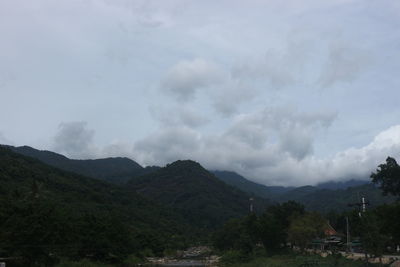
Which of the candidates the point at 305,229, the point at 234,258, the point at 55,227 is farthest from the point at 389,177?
the point at 55,227

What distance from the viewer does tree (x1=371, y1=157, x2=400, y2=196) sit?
279 feet

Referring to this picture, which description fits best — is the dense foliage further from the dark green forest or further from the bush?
the bush

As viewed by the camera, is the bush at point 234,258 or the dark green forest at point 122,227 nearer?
the dark green forest at point 122,227

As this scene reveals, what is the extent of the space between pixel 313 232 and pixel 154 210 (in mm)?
93358

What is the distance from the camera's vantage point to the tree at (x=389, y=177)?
84.9 m

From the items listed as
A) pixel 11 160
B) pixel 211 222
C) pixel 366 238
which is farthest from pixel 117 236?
pixel 211 222

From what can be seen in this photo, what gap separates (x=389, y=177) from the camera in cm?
8588

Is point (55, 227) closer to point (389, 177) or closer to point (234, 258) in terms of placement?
point (234, 258)

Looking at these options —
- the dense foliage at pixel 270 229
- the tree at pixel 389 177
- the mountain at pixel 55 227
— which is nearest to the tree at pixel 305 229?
the dense foliage at pixel 270 229

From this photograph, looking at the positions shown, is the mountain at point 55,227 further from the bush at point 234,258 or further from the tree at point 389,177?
the tree at point 389,177

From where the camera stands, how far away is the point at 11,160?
121750mm

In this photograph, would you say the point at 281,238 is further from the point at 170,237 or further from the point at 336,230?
the point at 170,237

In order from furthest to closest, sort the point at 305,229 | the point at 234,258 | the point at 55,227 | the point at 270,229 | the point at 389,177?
the point at 389,177, the point at 234,258, the point at 270,229, the point at 305,229, the point at 55,227

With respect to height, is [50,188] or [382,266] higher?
[50,188]
